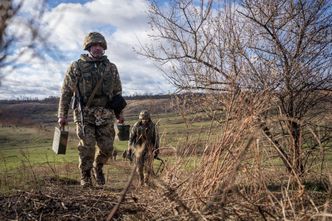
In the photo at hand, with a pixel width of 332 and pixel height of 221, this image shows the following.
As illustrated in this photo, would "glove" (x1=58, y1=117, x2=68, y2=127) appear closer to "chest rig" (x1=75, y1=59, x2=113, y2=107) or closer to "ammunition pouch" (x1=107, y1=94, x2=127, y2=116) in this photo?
"chest rig" (x1=75, y1=59, x2=113, y2=107)

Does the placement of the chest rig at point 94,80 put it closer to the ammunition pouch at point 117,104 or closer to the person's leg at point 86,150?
the ammunition pouch at point 117,104

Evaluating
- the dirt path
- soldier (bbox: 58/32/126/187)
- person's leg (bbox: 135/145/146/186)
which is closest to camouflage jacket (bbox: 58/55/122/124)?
soldier (bbox: 58/32/126/187)

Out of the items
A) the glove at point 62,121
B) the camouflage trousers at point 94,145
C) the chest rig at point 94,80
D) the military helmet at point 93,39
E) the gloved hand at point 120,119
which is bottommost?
the camouflage trousers at point 94,145

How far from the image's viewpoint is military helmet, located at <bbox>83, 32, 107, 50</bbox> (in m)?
Result: 6.45

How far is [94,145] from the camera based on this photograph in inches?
259

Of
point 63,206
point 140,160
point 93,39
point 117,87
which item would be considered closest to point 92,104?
point 117,87

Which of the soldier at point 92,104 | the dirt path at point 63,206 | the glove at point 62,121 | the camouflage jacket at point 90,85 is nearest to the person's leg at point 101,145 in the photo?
the soldier at point 92,104

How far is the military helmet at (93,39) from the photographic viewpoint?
6.45 metres

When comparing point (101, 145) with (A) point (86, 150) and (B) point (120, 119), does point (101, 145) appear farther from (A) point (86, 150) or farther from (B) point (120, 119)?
(B) point (120, 119)

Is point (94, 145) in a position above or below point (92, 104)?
below

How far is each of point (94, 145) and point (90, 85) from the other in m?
0.82

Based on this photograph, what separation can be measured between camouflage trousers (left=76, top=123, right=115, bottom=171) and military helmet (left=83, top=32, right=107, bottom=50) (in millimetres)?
1085

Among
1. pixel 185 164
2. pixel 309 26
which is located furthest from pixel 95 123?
pixel 309 26

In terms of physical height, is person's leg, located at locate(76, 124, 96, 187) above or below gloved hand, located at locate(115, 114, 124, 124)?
below
